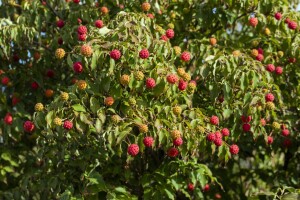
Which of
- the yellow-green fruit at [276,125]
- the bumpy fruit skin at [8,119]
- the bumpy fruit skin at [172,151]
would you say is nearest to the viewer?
the bumpy fruit skin at [172,151]

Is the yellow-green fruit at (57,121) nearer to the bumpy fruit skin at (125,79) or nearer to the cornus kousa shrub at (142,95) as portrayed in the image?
the cornus kousa shrub at (142,95)

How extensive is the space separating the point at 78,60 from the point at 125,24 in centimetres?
46

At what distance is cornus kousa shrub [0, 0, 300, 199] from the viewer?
4.11m

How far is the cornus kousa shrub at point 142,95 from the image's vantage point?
4.11 meters

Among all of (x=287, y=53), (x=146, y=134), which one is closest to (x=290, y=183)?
(x=287, y=53)

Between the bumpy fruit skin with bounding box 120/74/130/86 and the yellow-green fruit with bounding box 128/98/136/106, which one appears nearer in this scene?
the bumpy fruit skin with bounding box 120/74/130/86

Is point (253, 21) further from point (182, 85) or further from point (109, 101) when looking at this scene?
point (109, 101)

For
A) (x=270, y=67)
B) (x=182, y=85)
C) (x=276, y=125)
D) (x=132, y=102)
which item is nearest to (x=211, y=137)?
(x=182, y=85)

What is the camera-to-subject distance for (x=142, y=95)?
4.35m

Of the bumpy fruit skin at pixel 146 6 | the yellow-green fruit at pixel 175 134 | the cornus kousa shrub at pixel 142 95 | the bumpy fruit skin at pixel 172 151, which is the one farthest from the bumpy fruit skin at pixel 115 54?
the bumpy fruit skin at pixel 146 6

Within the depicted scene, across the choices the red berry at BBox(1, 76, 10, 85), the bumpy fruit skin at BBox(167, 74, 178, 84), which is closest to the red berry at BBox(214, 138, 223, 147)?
the bumpy fruit skin at BBox(167, 74, 178, 84)

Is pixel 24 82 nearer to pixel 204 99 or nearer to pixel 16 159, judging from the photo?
pixel 16 159

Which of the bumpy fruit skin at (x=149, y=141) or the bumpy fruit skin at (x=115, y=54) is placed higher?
the bumpy fruit skin at (x=115, y=54)

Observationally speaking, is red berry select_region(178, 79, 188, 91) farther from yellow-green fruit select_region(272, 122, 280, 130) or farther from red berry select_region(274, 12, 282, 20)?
red berry select_region(274, 12, 282, 20)
